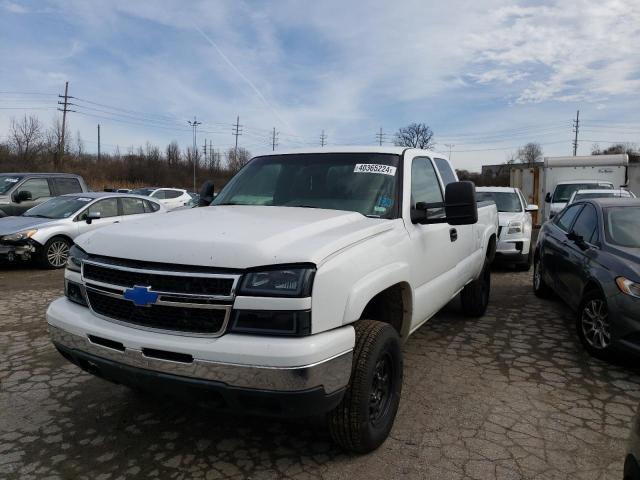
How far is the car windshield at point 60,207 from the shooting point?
378 inches

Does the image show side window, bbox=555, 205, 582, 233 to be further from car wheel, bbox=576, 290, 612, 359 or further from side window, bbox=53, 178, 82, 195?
side window, bbox=53, 178, 82, 195

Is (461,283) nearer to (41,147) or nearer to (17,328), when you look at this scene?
(17,328)

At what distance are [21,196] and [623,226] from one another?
37.9 ft

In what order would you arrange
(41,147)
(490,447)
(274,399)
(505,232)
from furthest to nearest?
(41,147) < (505,232) < (490,447) < (274,399)

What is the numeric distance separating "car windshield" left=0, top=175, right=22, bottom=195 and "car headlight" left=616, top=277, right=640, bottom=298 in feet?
39.6

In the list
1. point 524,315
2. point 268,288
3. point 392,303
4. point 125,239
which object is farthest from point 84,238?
point 524,315

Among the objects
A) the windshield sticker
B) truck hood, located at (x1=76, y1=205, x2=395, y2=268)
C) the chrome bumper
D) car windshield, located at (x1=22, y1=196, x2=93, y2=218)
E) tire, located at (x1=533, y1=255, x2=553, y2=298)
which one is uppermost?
the windshield sticker

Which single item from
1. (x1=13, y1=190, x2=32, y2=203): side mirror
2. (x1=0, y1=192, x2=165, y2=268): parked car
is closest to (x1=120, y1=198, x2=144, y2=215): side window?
(x1=0, y1=192, x2=165, y2=268): parked car

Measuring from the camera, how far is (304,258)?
231cm

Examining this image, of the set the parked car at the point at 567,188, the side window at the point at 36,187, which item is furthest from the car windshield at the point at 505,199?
the side window at the point at 36,187

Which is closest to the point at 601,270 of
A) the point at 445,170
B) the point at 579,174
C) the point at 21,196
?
the point at 445,170

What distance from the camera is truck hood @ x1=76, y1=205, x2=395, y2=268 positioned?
2346 millimetres

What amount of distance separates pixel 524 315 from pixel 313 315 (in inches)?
186

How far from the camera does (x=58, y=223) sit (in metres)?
9.21
